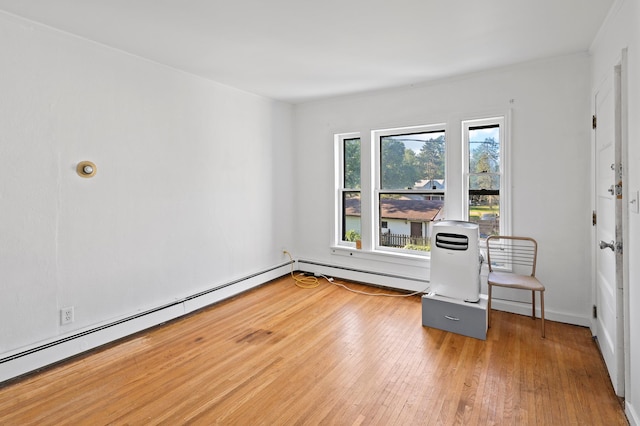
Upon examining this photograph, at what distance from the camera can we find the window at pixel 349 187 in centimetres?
476

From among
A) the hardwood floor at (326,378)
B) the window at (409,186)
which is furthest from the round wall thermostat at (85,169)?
the window at (409,186)

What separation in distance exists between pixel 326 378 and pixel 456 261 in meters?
1.63

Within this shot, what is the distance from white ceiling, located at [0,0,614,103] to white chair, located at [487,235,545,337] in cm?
181

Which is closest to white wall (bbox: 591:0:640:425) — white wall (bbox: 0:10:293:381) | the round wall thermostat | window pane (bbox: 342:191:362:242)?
window pane (bbox: 342:191:362:242)

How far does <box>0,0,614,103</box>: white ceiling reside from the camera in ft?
7.45

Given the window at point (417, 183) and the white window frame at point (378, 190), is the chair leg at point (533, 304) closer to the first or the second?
the window at point (417, 183)

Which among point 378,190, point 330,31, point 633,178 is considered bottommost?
point 633,178

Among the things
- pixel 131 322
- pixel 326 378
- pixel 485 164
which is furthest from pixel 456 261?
pixel 131 322

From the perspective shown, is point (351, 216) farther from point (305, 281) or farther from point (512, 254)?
point (512, 254)

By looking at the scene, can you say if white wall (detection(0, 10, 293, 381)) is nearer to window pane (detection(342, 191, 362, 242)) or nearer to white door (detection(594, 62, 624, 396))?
window pane (detection(342, 191, 362, 242))

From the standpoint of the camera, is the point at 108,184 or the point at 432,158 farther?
the point at 432,158

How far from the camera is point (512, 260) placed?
138 inches

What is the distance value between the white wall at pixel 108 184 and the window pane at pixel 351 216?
1394 mm

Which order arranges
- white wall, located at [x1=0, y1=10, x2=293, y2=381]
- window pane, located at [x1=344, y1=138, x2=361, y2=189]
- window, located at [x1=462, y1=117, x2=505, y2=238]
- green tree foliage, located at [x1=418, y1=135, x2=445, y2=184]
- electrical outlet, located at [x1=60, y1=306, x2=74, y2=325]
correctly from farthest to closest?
1. window pane, located at [x1=344, y1=138, x2=361, y2=189]
2. green tree foliage, located at [x1=418, y1=135, x2=445, y2=184]
3. window, located at [x1=462, y1=117, x2=505, y2=238]
4. electrical outlet, located at [x1=60, y1=306, x2=74, y2=325]
5. white wall, located at [x1=0, y1=10, x2=293, y2=381]
